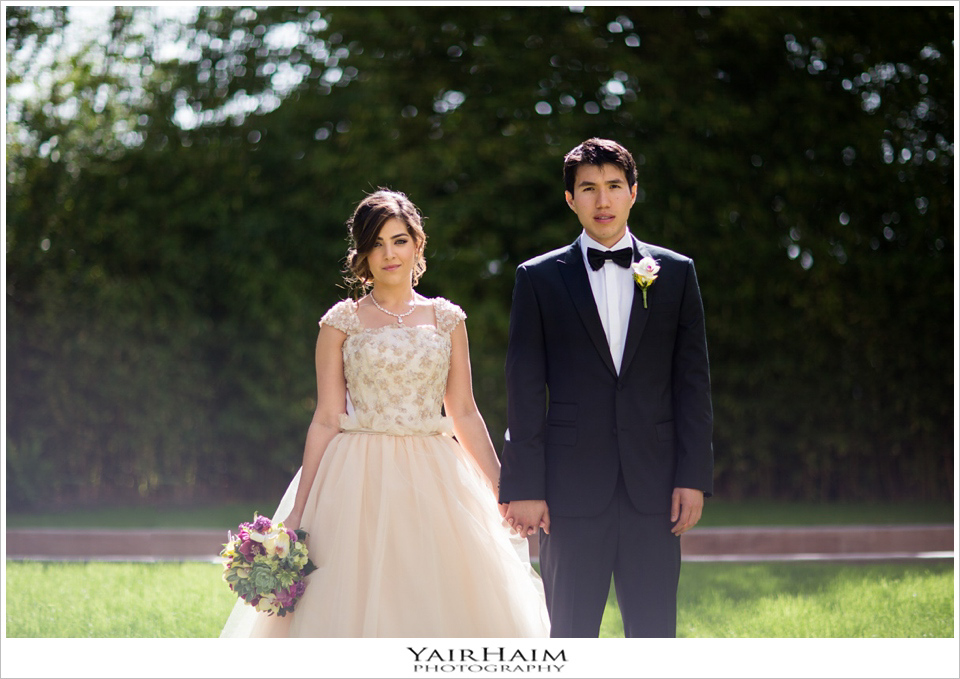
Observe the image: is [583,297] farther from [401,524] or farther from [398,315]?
[401,524]

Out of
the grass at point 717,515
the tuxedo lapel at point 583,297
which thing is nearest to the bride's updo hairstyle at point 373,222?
the tuxedo lapel at point 583,297

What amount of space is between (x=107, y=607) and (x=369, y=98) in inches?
171

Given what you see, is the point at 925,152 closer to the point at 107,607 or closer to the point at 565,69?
the point at 565,69

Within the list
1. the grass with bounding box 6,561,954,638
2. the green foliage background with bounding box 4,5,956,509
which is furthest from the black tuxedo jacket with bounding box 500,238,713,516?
the green foliage background with bounding box 4,5,956,509

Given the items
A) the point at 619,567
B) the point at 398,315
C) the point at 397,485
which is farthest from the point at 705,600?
the point at 398,315

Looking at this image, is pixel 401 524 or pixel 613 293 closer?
pixel 613 293

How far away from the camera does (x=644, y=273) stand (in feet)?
9.08

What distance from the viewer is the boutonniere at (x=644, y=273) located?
9.07ft

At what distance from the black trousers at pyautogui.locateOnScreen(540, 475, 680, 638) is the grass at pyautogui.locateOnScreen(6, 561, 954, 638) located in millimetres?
1416

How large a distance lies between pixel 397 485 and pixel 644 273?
40.9 inches

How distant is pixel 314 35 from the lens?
764cm

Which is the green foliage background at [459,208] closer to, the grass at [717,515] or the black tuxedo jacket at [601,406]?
the grass at [717,515]

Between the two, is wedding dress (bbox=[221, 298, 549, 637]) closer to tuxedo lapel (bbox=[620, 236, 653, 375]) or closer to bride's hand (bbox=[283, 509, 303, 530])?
bride's hand (bbox=[283, 509, 303, 530])

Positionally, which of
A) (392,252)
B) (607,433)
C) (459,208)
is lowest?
(607,433)
